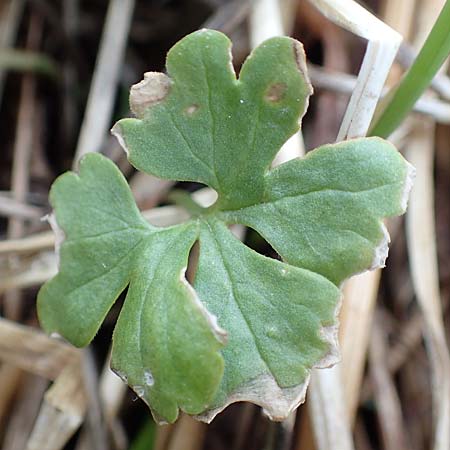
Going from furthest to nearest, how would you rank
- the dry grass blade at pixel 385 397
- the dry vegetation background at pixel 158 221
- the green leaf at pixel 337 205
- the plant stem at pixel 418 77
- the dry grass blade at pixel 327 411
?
the dry grass blade at pixel 385 397 < the dry vegetation background at pixel 158 221 < the dry grass blade at pixel 327 411 < the plant stem at pixel 418 77 < the green leaf at pixel 337 205

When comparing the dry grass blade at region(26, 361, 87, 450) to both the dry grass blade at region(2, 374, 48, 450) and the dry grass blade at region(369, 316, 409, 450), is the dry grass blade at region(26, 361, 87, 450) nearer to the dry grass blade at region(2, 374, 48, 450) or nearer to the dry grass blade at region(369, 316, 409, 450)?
the dry grass blade at region(2, 374, 48, 450)

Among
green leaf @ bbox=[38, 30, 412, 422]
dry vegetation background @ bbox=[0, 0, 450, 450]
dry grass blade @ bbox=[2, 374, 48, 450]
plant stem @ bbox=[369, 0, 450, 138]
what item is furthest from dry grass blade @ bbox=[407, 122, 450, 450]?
dry grass blade @ bbox=[2, 374, 48, 450]

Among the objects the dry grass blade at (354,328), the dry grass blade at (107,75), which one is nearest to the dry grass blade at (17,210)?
the dry grass blade at (107,75)

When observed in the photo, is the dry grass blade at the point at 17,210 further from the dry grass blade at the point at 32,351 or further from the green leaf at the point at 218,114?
the green leaf at the point at 218,114

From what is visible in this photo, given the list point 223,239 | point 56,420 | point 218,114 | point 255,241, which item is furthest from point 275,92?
point 56,420

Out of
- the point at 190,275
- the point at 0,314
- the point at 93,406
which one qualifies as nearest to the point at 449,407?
the point at 190,275
